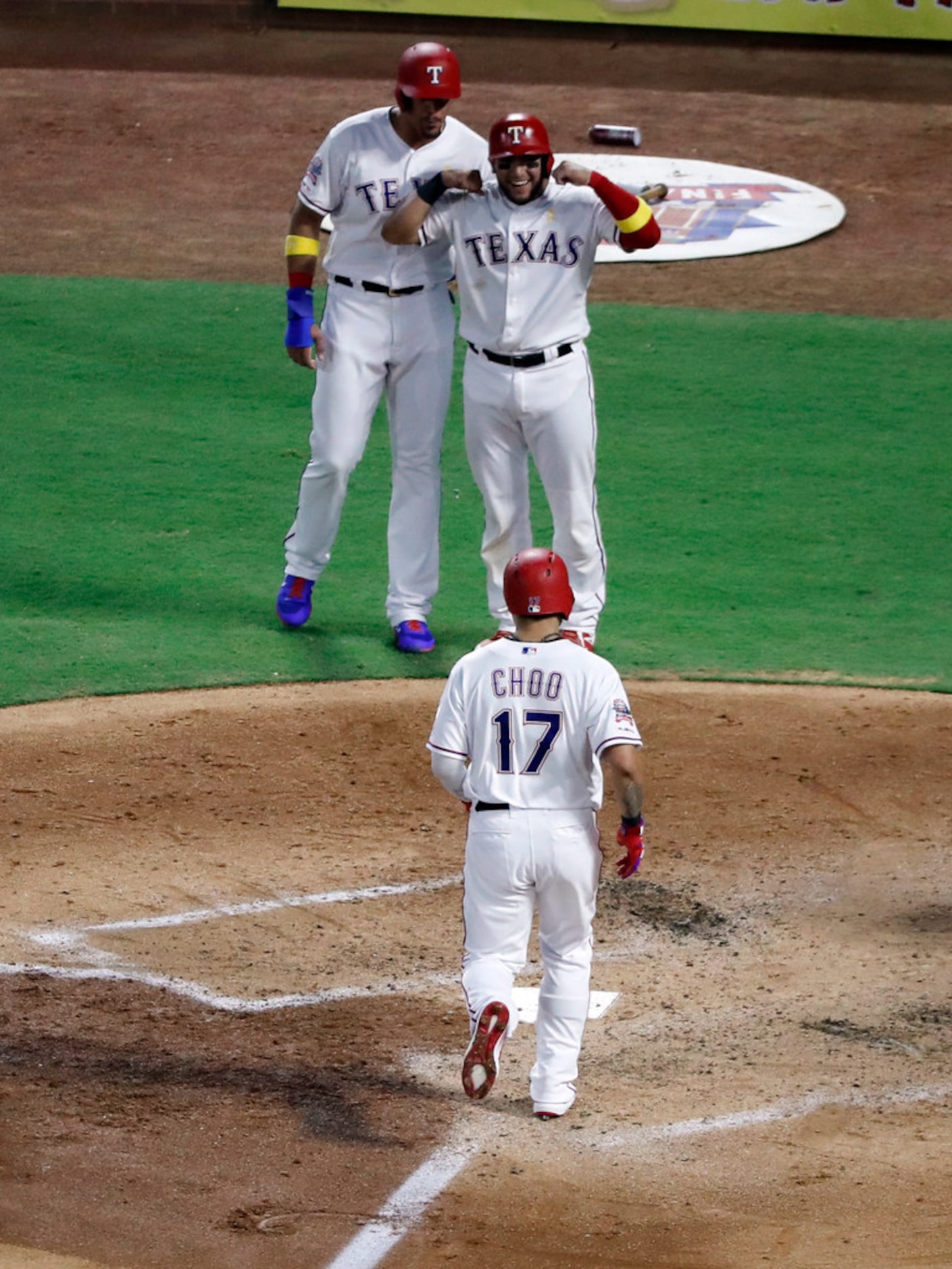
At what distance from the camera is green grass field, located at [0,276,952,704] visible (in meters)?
8.50

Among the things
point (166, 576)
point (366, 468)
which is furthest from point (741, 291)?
point (166, 576)

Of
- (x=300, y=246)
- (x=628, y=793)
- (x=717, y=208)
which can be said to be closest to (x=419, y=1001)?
(x=628, y=793)

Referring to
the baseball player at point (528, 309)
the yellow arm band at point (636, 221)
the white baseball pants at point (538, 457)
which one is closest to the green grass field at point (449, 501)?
the white baseball pants at point (538, 457)

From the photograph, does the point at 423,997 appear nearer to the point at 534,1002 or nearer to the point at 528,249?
the point at 534,1002

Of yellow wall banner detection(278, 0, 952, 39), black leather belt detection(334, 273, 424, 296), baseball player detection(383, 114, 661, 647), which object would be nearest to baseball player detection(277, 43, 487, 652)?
black leather belt detection(334, 273, 424, 296)

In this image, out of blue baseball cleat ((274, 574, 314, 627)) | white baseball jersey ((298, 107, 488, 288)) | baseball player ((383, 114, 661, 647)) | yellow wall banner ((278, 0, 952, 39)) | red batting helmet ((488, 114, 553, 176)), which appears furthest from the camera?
yellow wall banner ((278, 0, 952, 39))

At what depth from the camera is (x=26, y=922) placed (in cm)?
624

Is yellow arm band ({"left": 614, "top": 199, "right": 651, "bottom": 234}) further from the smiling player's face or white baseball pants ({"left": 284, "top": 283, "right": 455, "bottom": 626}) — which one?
white baseball pants ({"left": 284, "top": 283, "right": 455, "bottom": 626})

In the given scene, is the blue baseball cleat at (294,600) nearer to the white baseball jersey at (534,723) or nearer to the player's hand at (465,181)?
the player's hand at (465,181)

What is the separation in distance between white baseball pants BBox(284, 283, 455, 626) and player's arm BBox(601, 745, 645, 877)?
134 inches

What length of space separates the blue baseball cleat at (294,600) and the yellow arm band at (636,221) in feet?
7.45

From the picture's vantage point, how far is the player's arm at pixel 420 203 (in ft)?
24.3

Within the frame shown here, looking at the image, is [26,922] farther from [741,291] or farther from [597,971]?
[741,291]

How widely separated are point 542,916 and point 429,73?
398 centimetres
